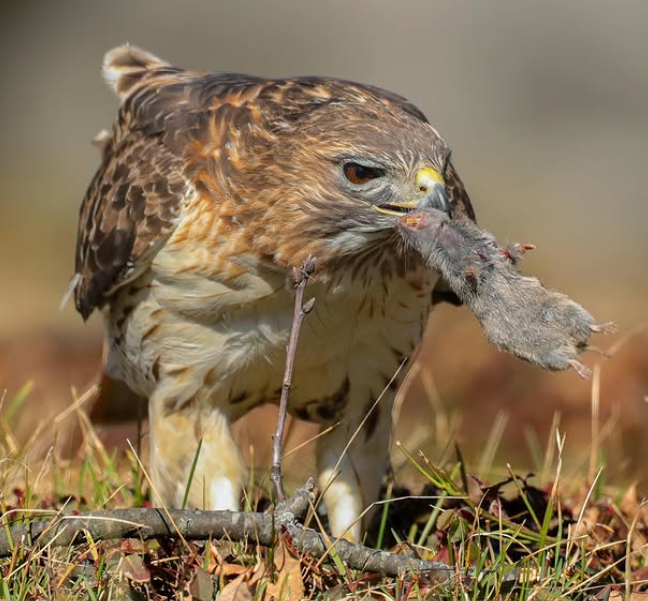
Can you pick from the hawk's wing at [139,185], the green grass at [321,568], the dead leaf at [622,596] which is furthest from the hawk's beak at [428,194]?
the dead leaf at [622,596]

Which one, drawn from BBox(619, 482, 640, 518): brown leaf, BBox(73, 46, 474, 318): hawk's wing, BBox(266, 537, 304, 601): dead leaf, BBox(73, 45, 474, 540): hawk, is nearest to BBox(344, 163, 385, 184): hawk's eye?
BBox(73, 45, 474, 540): hawk

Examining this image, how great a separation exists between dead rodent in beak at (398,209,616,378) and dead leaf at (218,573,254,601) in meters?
0.99

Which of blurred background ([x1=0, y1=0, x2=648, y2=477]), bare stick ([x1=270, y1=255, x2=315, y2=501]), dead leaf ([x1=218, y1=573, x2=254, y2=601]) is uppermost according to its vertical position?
bare stick ([x1=270, y1=255, x2=315, y2=501])

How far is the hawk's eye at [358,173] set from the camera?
4.24 meters

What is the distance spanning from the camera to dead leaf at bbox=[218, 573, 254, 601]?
3.47 meters

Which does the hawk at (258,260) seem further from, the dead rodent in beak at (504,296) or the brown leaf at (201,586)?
the brown leaf at (201,586)

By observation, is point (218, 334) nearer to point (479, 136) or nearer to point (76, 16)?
point (479, 136)

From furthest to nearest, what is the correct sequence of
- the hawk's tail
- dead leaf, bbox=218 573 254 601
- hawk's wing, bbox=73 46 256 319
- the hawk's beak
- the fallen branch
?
the hawk's tail
hawk's wing, bbox=73 46 256 319
the hawk's beak
the fallen branch
dead leaf, bbox=218 573 254 601

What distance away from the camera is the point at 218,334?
468 centimetres

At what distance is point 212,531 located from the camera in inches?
149

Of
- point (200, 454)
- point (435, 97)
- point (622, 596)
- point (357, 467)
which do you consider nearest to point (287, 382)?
point (622, 596)

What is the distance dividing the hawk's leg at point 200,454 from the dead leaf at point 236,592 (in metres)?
1.40

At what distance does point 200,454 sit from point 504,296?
5.55 ft

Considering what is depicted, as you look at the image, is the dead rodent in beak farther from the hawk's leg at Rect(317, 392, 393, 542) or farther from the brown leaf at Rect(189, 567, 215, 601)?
the hawk's leg at Rect(317, 392, 393, 542)
